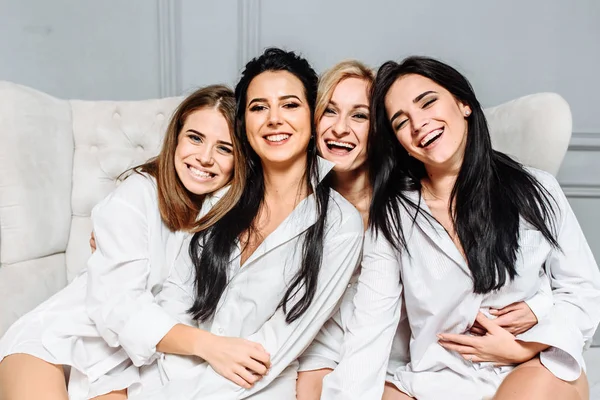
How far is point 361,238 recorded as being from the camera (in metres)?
1.64

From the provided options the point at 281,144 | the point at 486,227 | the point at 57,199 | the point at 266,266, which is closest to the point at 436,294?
the point at 486,227

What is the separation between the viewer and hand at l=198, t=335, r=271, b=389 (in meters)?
1.47

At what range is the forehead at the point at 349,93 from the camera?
6.06 feet

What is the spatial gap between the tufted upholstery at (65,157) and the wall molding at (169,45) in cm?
41

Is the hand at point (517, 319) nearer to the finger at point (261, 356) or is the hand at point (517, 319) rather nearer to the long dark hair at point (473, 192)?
the long dark hair at point (473, 192)

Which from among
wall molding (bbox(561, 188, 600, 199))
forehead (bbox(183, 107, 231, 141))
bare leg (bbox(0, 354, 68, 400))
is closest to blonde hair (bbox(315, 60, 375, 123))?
forehead (bbox(183, 107, 231, 141))

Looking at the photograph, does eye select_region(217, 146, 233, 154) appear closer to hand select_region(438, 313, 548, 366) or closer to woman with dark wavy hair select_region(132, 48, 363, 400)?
woman with dark wavy hair select_region(132, 48, 363, 400)

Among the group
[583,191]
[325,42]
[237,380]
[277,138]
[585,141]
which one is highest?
[325,42]

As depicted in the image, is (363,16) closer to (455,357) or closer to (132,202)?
(132,202)

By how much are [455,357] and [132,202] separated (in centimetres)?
111

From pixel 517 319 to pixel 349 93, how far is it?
2.98 ft

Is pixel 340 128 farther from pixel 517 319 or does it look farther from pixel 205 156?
pixel 517 319

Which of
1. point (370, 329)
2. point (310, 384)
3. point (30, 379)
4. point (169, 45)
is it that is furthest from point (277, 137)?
point (169, 45)

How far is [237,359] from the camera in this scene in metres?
1.48
